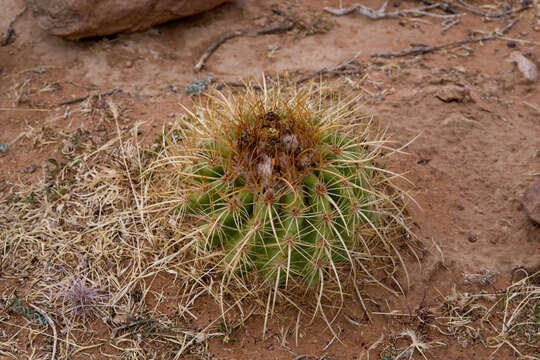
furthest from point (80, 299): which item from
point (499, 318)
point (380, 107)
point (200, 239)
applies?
point (380, 107)

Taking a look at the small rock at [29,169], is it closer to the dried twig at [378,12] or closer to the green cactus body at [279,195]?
the green cactus body at [279,195]

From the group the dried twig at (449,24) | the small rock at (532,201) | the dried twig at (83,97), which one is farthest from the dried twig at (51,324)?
the dried twig at (449,24)

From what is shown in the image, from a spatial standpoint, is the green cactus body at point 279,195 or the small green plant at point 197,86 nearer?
the green cactus body at point 279,195

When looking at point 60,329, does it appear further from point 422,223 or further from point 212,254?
point 422,223

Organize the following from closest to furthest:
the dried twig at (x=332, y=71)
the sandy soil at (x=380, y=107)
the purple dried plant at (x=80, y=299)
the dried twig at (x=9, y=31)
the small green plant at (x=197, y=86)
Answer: the purple dried plant at (x=80, y=299) < the sandy soil at (x=380, y=107) < the small green plant at (x=197, y=86) < the dried twig at (x=332, y=71) < the dried twig at (x=9, y=31)

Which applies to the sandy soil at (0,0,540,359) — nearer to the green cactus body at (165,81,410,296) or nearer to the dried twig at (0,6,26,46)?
the dried twig at (0,6,26,46)

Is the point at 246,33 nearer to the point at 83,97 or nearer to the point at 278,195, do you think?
the point at 83,97

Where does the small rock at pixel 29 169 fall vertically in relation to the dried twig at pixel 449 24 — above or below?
below
